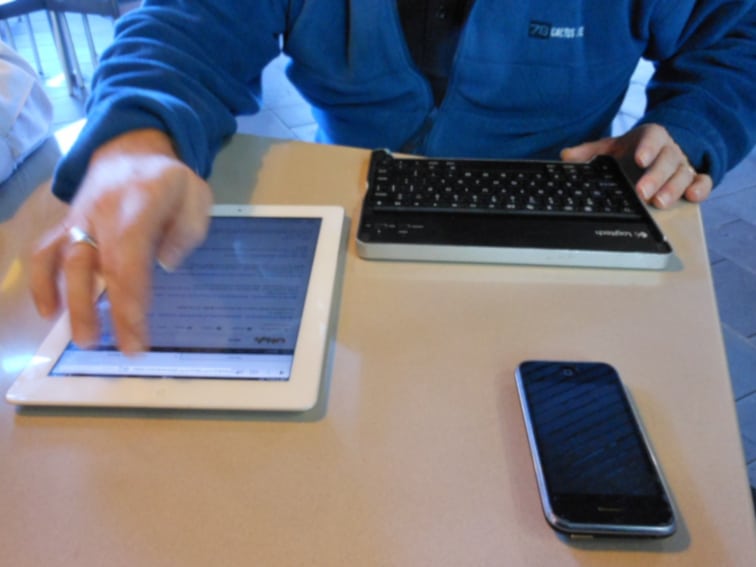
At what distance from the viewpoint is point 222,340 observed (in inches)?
14.0

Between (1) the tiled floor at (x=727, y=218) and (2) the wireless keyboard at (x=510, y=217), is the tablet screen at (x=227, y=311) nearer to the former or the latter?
(2) the wireless keyboard at (x=510, y=217)

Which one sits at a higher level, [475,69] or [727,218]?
[475,69]

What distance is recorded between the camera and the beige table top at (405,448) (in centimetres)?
27

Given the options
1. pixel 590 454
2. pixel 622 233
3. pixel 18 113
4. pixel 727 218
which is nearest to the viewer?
pixel 590 454

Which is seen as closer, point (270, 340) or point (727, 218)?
point (270, 340)

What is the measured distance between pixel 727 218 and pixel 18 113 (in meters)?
1.57

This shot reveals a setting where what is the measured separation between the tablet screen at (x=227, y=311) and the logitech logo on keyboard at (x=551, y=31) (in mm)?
335

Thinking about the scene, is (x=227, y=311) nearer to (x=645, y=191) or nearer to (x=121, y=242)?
(x=121, y=242)

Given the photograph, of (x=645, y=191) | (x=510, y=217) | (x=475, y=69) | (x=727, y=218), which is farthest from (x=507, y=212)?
(x=727, y=218)

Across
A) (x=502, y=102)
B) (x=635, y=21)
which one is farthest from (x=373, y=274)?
(x=635, y=21)

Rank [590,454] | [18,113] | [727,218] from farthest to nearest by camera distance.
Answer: [727,218], [18,113], [590,454]

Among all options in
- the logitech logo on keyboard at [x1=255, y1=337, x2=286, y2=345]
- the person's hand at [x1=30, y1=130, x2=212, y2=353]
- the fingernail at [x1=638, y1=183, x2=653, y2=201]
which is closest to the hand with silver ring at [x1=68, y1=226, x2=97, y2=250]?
the person's hand at [x1=30, y1=130, x2=212, y2=353]

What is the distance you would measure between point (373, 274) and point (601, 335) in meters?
0.17

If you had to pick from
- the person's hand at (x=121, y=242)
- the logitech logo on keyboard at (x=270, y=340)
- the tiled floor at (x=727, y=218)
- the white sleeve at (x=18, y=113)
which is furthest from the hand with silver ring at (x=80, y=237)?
the tiled floor at (x=727, y=218)
